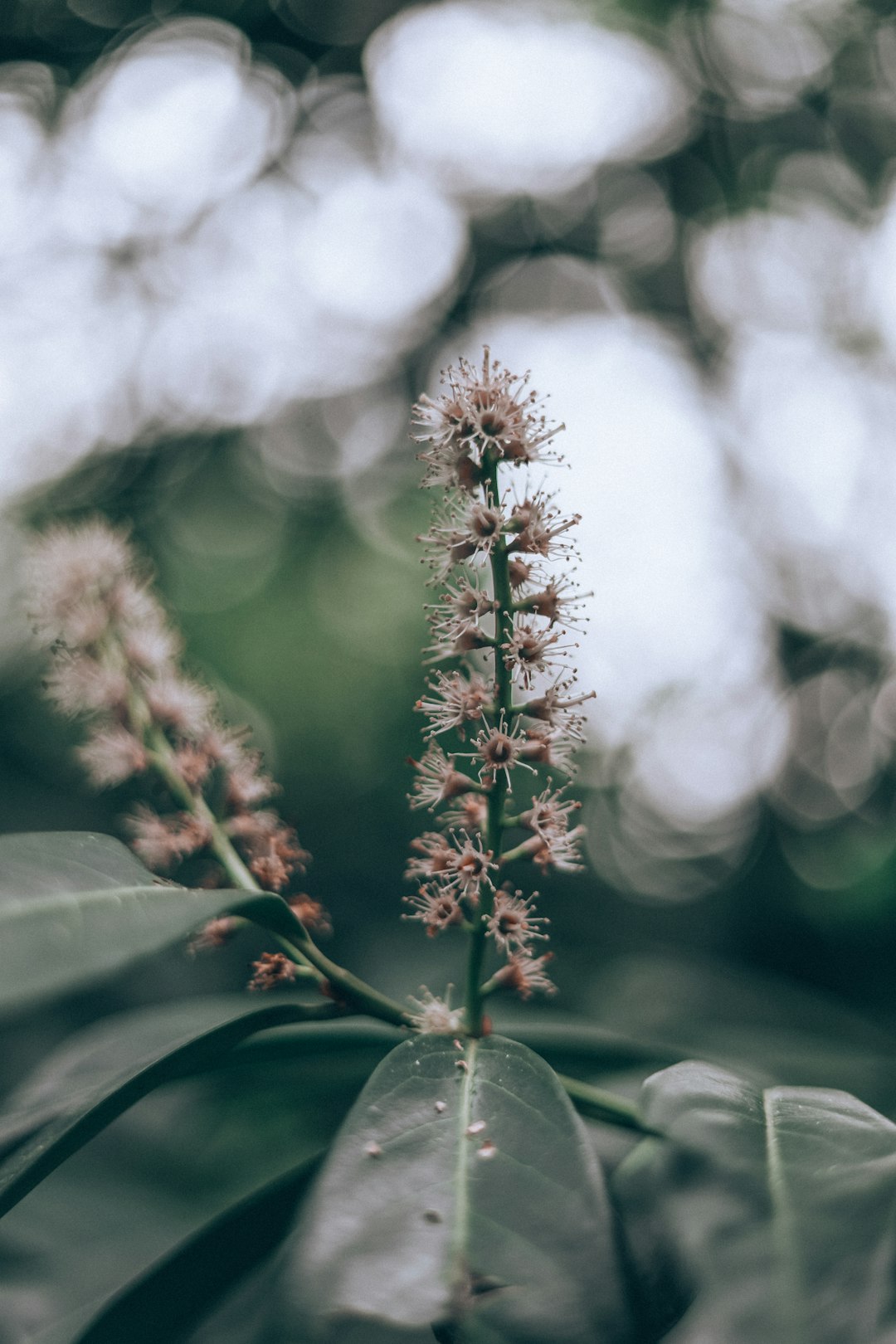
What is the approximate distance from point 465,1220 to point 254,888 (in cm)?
77

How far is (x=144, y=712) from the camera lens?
1.96 m

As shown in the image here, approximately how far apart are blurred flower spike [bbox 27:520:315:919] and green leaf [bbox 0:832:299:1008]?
0.43m

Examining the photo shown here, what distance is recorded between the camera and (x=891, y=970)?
409cm

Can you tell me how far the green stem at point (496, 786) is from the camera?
1.40 metres

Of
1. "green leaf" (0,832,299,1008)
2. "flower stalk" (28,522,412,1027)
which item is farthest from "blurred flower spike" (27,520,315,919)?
"green leaf" (0,832,299,1008)

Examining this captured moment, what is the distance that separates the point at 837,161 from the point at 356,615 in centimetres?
701

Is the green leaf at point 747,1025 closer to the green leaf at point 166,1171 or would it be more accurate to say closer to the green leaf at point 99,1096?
the green leaf at point 166,1171

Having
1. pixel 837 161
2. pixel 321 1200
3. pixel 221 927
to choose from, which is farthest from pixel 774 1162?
pixel 837 161

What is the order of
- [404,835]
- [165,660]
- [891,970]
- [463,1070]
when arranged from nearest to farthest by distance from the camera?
[463,1070] → [165,660] → [891,970] → [404,835]

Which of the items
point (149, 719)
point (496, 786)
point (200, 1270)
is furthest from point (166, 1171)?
point (496, 786)

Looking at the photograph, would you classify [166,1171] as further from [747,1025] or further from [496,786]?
[747,1025]

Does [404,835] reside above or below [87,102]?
below

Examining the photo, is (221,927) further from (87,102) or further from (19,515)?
(87,102)

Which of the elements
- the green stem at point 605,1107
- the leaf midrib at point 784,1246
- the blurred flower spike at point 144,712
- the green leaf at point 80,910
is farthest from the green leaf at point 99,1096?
the leaf midrib at point 784,1246
